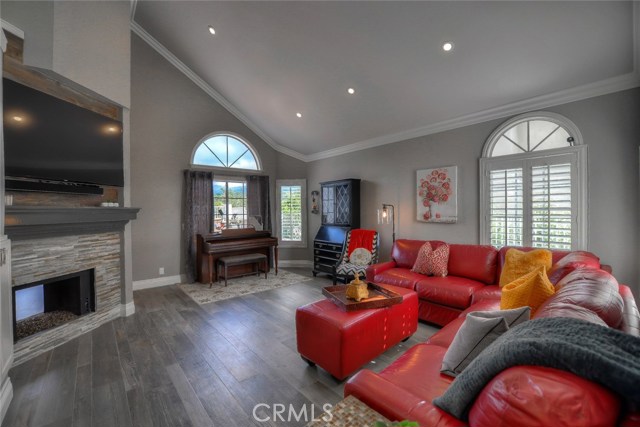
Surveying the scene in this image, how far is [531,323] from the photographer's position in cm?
103

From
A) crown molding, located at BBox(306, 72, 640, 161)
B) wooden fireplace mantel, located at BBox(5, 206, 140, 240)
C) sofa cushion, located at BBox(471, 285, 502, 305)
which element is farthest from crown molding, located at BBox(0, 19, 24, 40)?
sofa cushion, located at BBox(471, 285, 502, 305)

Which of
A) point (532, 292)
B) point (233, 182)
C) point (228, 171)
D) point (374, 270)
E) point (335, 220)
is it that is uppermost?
point (228, 171)

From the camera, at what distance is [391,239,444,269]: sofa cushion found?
3.92 m

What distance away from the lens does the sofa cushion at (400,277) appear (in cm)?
332

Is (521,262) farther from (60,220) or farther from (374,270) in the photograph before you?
(60,220)

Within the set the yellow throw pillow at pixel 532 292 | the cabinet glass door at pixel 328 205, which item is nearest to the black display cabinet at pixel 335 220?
the cabinet glass door at pixel 328 205

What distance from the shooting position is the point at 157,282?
15.9ft

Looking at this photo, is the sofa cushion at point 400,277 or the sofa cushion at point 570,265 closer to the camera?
the sofa cushion at point 570,265

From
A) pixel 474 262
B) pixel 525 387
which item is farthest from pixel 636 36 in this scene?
pixel 525 387

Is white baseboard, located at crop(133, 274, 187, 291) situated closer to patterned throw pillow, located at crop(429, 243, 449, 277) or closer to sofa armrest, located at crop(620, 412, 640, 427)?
patterned throw pillow, located at crop(429, 243, 449, 277)

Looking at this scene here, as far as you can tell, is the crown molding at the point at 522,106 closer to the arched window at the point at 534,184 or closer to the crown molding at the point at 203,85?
the arched window at the point at 534,184

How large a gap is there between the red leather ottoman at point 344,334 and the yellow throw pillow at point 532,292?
0.93 m

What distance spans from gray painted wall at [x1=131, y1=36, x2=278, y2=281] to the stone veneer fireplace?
1332 mm

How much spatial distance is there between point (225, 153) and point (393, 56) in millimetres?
→ 3926
